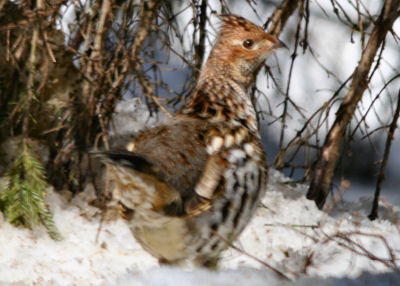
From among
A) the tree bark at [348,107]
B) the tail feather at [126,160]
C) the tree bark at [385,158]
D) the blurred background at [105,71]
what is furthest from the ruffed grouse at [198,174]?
the tree bark at [385,158]

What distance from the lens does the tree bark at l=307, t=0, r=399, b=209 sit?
2783 millimetres

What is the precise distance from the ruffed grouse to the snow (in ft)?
0.46

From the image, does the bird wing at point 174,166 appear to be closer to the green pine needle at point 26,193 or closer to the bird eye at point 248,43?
the bird eye at point 248,43

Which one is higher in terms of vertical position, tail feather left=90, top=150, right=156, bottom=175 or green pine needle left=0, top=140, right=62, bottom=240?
tail feather left=90, top=150, right=156, bottom=175

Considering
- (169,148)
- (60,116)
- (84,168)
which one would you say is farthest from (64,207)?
(169,148)

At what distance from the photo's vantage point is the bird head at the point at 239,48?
8.61 feet

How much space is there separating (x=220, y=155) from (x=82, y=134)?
41.9 inches

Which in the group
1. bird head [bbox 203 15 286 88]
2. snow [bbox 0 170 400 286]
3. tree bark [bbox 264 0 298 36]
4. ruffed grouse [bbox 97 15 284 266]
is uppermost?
tree bark [bbox 264 0 298 36]

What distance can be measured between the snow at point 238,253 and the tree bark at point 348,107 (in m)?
0.13

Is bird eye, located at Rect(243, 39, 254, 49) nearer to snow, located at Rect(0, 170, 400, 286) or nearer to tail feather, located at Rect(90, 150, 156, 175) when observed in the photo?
snow, located at Rect(0, 170, 400, 286)

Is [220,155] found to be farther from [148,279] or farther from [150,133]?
[148,279]

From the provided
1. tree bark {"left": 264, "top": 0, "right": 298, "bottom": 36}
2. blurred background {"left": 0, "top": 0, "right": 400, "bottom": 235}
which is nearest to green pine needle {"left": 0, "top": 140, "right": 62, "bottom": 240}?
blurred background {"left": 0, "top": 0, "right": 400, "bottom": 235}

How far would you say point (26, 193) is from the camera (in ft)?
8.52

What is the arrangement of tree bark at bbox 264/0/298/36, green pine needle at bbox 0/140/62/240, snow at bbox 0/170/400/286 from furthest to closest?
tree bark at bbox 264/0/298/36 < green pine needle at bbox 0/140/62/240 < snow at bbox 0/170/400/286
